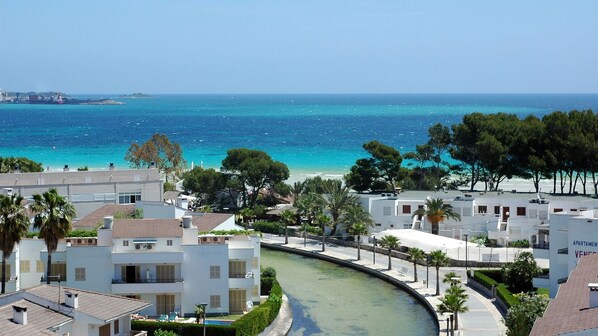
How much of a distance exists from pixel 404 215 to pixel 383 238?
11.2 m

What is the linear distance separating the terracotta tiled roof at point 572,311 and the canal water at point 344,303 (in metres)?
12.3

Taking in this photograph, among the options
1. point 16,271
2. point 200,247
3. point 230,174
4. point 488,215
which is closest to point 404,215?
point 488,215

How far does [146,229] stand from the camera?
153 feet

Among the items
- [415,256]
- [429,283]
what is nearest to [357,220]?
[415,256]

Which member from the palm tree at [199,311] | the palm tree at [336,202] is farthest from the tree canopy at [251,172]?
the palm tree at [199,311]

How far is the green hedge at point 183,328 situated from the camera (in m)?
41.6

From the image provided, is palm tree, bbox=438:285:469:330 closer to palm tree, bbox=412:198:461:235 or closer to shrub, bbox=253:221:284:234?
palm tree, bbox=412:198:461:235

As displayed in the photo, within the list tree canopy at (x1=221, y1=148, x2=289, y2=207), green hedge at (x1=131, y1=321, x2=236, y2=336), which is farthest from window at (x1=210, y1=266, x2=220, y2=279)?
tree canopy at (x1=221, y1=148, x2=289, y2=207)

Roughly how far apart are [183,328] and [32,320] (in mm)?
11917

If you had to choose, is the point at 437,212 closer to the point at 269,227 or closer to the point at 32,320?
the point at 269,227

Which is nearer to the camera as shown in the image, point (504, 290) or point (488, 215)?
point (504, 290)

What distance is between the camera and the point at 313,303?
52.0 metres

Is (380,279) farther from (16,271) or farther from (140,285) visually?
(16,271)

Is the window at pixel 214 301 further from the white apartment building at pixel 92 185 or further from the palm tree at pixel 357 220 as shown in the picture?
the white apartment building at pixel 92 185
